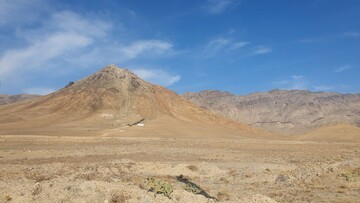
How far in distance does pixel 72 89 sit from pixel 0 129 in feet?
137

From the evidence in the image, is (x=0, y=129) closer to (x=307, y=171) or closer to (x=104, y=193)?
(x=307, y=171)

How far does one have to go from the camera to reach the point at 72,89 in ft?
398

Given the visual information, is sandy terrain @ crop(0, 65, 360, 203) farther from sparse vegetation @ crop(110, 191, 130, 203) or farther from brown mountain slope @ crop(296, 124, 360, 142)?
brown mountain slope @ crop(296, 124, 360, 142)

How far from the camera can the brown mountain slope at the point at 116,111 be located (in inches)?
3429

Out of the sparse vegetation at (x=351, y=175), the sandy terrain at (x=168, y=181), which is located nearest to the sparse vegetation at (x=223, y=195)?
the sandy terrain at (x=168, y=181)

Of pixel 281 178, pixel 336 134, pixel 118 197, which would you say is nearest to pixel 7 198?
pixel 118 197

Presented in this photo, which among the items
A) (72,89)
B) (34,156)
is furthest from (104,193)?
(72,89)

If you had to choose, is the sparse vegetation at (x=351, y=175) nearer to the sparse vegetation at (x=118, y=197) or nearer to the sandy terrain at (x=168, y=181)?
the sandy terrain at (x=168, y=181)

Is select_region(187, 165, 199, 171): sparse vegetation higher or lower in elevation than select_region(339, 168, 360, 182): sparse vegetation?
higher

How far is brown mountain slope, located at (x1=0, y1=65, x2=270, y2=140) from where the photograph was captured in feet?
286

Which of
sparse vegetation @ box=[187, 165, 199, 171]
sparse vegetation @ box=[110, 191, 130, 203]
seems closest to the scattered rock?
sparse vegetation @ box=[187, 165, 199, 171]

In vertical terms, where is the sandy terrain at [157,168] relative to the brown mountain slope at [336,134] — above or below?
below

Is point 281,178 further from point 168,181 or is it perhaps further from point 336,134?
point 336,134

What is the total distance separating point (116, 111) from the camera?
104 metres
